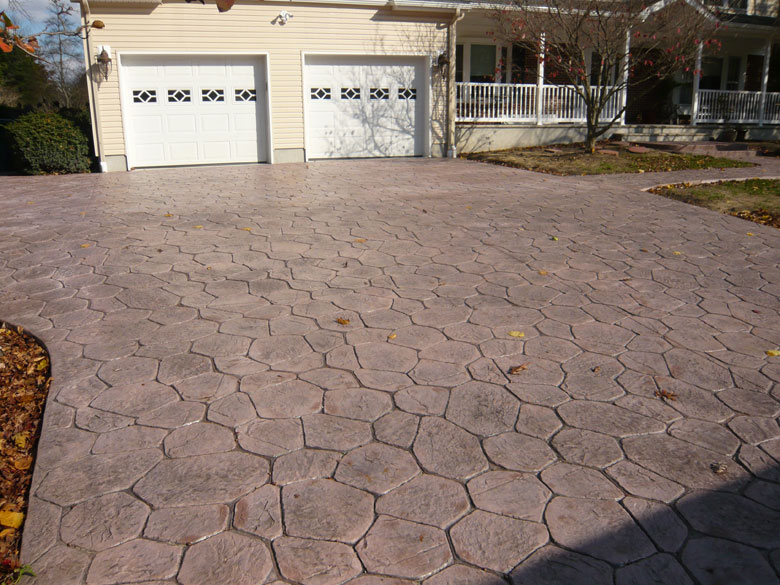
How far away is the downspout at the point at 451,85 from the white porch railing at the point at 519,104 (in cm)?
67

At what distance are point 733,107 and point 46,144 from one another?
19039mm

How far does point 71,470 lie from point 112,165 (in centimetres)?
1201

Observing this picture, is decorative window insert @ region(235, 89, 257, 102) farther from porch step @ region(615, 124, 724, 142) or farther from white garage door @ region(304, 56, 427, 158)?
porch step @ region(615, 124, 724, 142)

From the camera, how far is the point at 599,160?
13.8 m

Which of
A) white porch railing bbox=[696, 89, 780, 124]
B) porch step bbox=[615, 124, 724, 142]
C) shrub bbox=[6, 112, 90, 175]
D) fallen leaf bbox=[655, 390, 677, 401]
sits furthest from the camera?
white porch railing bbox=[696, 89, 780, 124]

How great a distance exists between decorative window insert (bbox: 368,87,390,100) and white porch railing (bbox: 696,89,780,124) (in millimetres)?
10153

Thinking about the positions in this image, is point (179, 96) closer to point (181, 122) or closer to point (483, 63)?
point (181, 122)

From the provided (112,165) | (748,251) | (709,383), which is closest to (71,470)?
(709,383)

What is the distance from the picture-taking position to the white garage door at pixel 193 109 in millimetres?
13469

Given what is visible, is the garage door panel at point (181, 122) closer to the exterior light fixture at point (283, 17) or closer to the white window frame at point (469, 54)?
the exterior light fixture at point (283, 17)

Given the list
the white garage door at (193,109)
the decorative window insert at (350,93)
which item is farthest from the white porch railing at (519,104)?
the white garage door at (193,109)

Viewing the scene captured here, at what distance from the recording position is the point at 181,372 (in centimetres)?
382

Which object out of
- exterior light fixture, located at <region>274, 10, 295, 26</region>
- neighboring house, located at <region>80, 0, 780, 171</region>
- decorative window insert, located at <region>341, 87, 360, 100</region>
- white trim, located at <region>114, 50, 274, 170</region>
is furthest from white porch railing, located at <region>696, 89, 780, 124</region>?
white trim, located at <region>114, 50, 274, 170</region>

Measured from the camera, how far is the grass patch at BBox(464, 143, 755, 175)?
12.9m
